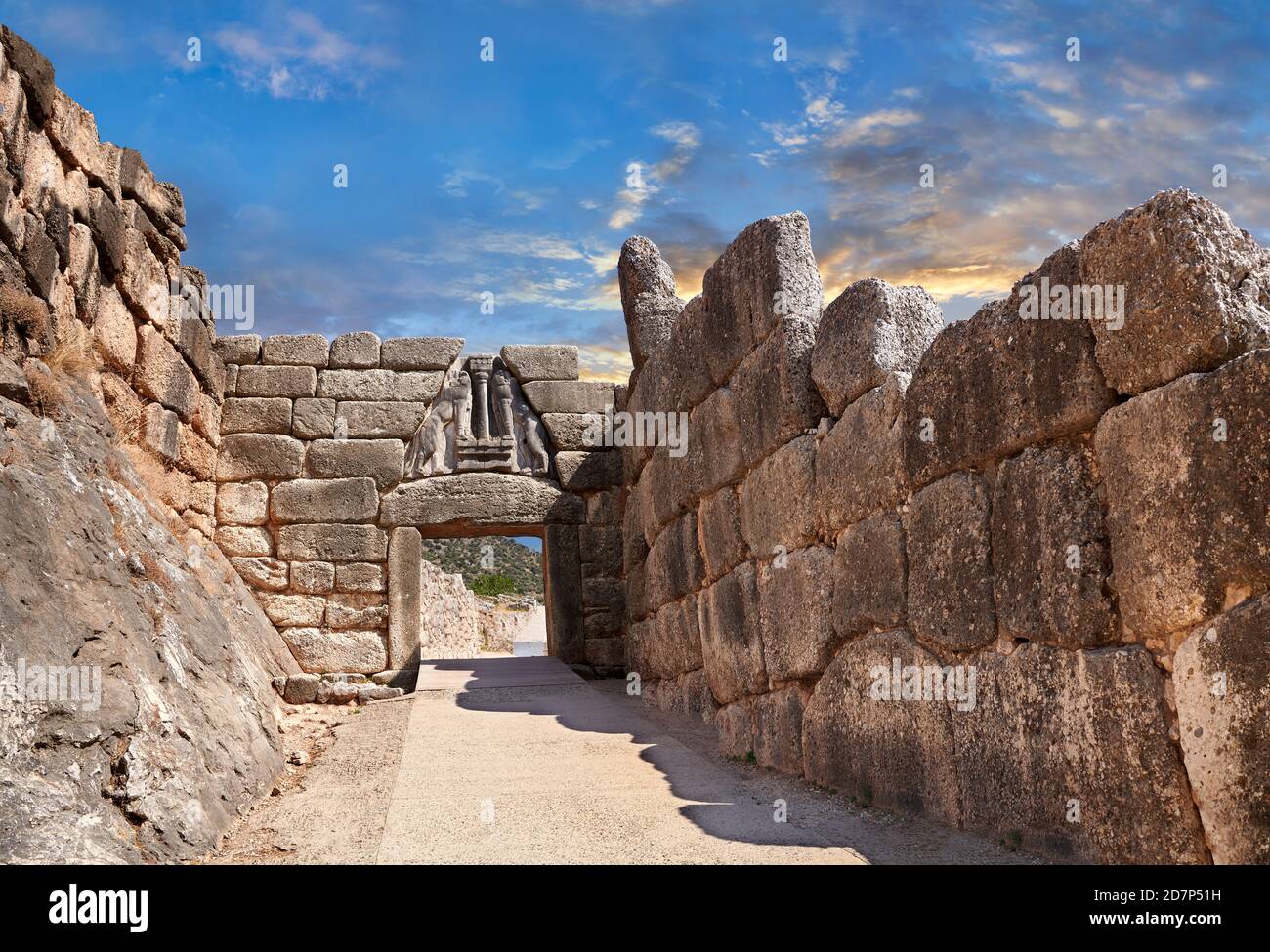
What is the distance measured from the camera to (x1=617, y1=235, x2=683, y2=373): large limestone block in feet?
27.9

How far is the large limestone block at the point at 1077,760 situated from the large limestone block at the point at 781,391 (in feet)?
6.55

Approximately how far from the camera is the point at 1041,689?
3.39 metres

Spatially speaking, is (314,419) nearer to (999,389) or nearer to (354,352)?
(354,352)

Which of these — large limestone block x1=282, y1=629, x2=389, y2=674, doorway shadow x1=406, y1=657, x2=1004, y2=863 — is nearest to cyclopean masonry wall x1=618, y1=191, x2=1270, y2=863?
doorway shadow x1=406, y1=657, x2=1004, y2=863

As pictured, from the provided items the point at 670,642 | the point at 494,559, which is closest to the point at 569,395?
the point at 670,642

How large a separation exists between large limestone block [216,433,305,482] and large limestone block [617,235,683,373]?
333cm

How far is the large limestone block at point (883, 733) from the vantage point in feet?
13.0

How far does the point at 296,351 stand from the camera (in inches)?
378

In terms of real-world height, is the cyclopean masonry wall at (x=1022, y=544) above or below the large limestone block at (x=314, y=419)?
below

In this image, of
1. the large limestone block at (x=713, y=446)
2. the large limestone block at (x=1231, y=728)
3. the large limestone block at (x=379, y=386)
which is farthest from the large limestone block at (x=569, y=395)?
the large limestone block at (x=1231, y=728)

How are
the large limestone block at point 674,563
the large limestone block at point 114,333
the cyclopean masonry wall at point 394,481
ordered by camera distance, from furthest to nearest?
the cyclopean masonry wall at point 394,481 < the large limestone block at point 674,563 < the large limestone block at point 114,333

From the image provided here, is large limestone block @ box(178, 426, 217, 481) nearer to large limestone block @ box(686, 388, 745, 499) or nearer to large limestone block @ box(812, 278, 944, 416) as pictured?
large limestone block @ box(686, 388, 745, 499)

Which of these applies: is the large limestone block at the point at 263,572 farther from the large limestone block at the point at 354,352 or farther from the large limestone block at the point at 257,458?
the large limestone block at the point at 354,352

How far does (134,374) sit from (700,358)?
13.2ft
